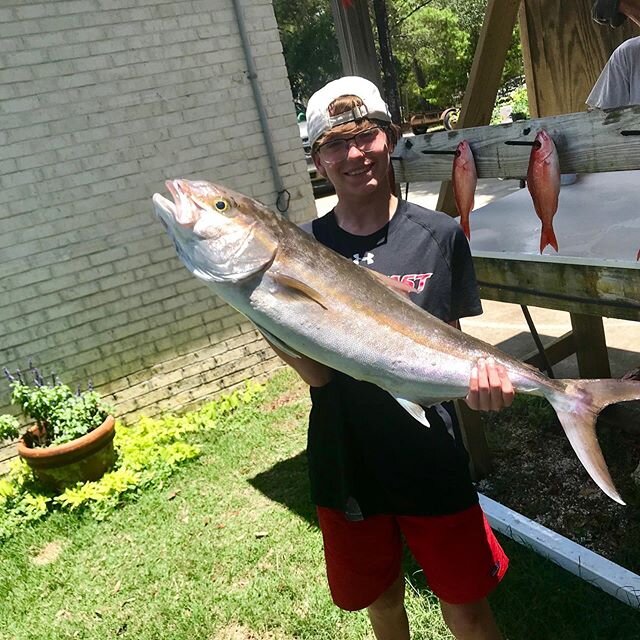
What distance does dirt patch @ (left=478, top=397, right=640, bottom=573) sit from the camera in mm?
3602

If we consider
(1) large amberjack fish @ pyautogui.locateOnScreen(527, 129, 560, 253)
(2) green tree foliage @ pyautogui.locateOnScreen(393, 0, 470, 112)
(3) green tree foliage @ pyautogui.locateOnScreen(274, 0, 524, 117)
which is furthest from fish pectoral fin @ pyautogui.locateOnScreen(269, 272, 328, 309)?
(2) green tree foliage @ pyautogui.locateOnScreen(393, 0, 470, 112)

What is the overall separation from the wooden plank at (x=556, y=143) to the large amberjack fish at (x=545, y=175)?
8 cm

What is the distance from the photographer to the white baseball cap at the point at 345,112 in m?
2.13

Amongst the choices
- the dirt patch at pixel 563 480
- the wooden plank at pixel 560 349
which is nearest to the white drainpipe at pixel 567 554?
the dirt patch at pixel 563 480

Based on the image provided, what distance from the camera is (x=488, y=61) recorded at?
330 centimetres

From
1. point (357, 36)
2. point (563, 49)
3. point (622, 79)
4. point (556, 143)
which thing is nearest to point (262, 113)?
point (357, 36)

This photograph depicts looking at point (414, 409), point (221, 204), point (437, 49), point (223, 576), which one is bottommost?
point (223, 576)

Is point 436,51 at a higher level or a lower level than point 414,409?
higher

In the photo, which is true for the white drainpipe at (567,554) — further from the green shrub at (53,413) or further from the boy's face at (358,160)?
the green shrub at (53,413)

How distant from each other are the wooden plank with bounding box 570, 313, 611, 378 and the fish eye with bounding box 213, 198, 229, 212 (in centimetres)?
347

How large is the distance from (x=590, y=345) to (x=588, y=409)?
2.97 meters

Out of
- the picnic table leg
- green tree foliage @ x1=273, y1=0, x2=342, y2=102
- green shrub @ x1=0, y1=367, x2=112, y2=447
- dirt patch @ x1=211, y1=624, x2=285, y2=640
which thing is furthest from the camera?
green tree foliage @ x1=273, y1=0, x2=342, y2=102

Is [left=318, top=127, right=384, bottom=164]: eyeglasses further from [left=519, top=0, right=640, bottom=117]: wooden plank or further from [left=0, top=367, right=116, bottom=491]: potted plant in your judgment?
[left=0, top=367, right=116, bottom=491]: potted plant

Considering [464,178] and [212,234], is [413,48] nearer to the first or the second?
[464,178]
